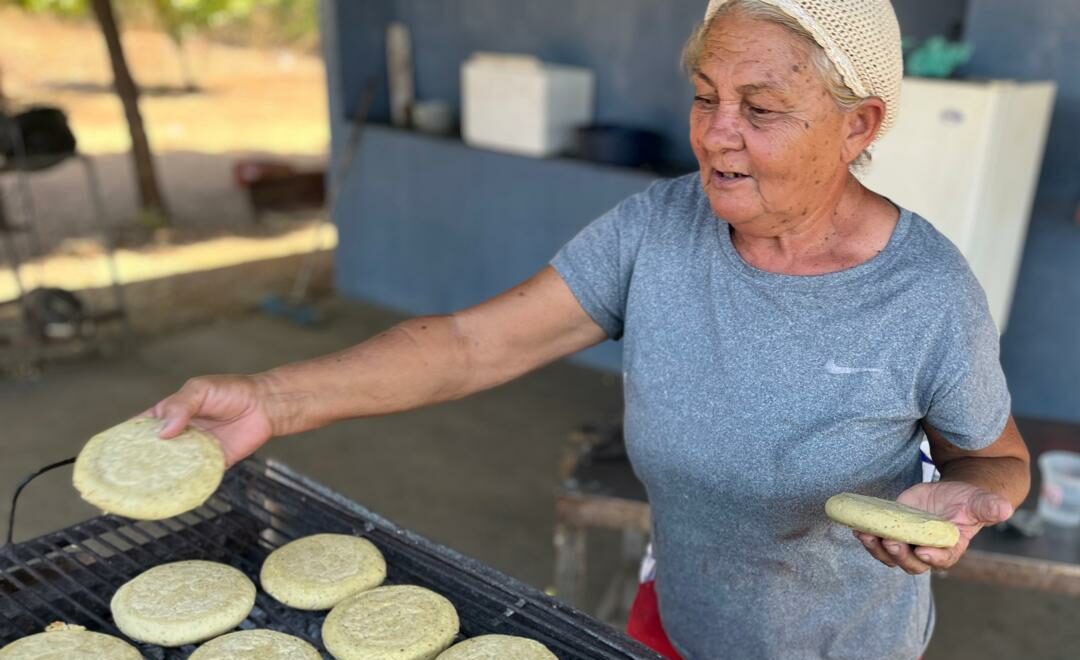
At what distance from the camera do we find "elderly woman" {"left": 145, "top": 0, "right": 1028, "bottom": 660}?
151cm

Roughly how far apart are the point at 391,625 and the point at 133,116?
27.1ft

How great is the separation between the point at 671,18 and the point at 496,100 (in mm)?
1255

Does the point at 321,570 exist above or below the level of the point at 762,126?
below

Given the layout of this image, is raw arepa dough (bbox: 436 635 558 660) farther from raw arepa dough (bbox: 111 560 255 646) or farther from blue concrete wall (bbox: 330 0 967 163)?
blue concrete wall (bbox: 330 0 967 163)

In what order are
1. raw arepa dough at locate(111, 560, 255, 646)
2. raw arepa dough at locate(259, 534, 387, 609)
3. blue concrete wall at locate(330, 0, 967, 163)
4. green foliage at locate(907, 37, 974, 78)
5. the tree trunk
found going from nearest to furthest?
raw arepa dough at locate(111, 560, 255, 646), raw arepa dough at locate(259, 534, 387, 609), green foliage at locate(907, 37, 974, 78), blue concrete wall at locate(330, 0, 967, 163), the tree trunk

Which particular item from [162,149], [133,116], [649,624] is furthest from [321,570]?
[162,149]

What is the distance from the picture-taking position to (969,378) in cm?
155

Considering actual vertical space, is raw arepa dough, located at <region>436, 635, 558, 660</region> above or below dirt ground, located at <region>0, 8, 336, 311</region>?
above

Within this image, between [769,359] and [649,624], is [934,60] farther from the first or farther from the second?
[649,624]

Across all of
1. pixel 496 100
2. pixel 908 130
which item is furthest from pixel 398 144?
pixel 908 130

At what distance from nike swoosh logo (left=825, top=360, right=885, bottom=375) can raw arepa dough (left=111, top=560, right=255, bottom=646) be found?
1.18 metres

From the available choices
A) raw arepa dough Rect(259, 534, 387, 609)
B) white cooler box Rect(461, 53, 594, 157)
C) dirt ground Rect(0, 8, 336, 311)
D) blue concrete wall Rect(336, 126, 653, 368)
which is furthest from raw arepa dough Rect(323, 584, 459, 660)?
dirt ground Rect(0, 8, 336, 311)

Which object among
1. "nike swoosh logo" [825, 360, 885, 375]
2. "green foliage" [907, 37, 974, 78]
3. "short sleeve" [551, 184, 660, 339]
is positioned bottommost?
"nike swoosh logo" [825, 360, 885, 375]

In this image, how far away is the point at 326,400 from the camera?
5.74 feet
